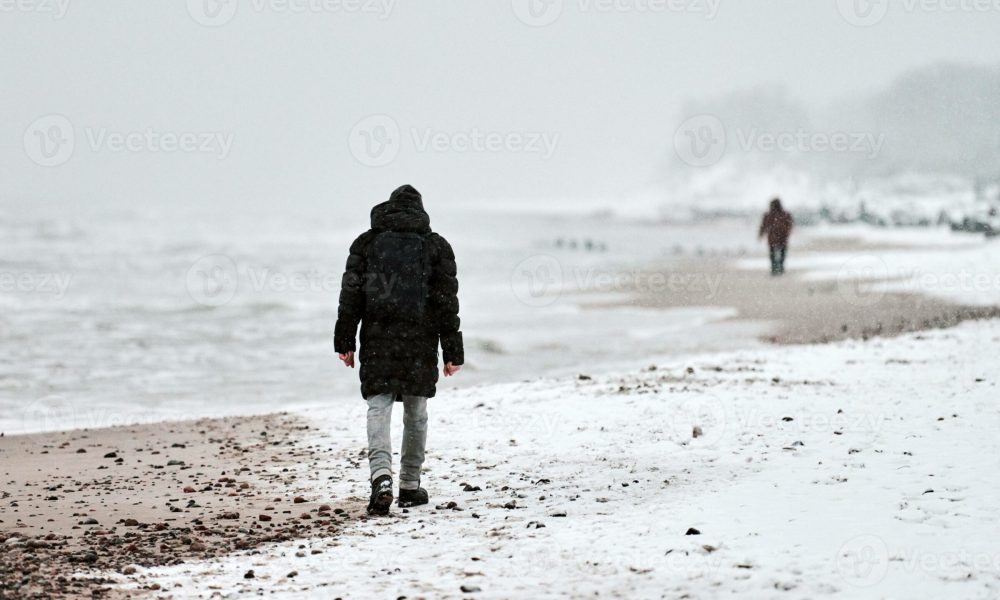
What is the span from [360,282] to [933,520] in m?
4.00

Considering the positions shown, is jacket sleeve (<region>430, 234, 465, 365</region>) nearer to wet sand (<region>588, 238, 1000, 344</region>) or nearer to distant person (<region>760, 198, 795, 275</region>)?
wet sand (<region>588, 238, 1000, 344</region>)

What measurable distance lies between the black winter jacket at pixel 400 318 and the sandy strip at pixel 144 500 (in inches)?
40.5

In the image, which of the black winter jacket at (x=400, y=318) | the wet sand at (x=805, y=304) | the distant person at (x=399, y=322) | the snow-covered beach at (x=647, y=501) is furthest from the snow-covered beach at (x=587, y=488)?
the wet sand at (x=805, y=304)

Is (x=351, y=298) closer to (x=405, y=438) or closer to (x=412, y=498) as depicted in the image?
(x=405, y=438)

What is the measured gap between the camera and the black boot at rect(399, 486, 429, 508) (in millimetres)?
7230

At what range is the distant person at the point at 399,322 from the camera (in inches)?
279

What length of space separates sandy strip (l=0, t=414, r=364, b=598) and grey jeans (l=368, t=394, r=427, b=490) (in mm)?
408

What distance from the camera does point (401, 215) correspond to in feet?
23.5

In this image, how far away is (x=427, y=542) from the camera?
6.27 metres

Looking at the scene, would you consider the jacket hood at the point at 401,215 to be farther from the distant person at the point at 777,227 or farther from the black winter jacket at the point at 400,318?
the distant person at the point at 777,227

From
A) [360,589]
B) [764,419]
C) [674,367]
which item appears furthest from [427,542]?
[674,367]

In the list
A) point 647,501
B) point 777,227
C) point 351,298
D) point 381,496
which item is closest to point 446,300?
point 351,298

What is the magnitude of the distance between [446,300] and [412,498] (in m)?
1.45

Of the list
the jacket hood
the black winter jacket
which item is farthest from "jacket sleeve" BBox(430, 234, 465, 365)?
the jacket hood
